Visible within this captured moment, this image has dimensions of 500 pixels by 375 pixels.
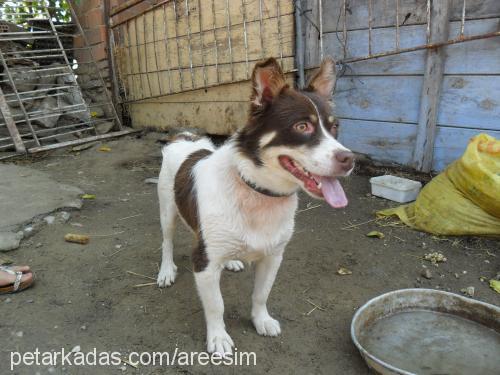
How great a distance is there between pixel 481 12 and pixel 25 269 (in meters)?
4.40

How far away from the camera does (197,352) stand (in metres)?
2.36

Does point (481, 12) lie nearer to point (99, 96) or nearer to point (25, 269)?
point (25, 269)

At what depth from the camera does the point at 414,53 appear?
436 centimetres

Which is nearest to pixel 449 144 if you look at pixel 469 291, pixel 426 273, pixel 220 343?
pixel 426 273

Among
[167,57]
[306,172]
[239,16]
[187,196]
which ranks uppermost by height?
[239,16]

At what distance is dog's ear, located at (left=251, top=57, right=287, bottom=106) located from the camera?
6.58ft

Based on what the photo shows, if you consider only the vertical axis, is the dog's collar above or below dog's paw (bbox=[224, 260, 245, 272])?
above

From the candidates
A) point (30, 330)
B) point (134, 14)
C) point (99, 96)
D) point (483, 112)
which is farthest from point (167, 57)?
point (30, 330)

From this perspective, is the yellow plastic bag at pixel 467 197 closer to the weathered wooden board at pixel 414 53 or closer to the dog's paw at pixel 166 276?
the weathered wooden board at pixel 414 53

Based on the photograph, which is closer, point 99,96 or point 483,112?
point 483,112

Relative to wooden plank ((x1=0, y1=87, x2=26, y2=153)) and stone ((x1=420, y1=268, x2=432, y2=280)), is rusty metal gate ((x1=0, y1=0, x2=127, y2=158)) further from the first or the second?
stone ((x1=420, y1=268, x2=432, y2=280))

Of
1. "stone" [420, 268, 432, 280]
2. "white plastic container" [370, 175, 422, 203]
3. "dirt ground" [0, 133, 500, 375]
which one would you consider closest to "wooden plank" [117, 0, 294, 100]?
"white plastic container" [370, 175, 422, 203]

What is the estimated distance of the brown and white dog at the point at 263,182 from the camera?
199cm

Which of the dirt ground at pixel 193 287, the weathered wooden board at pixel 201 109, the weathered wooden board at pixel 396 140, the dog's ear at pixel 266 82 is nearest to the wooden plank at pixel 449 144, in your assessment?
the weathered wooden board at pixel 396 140
